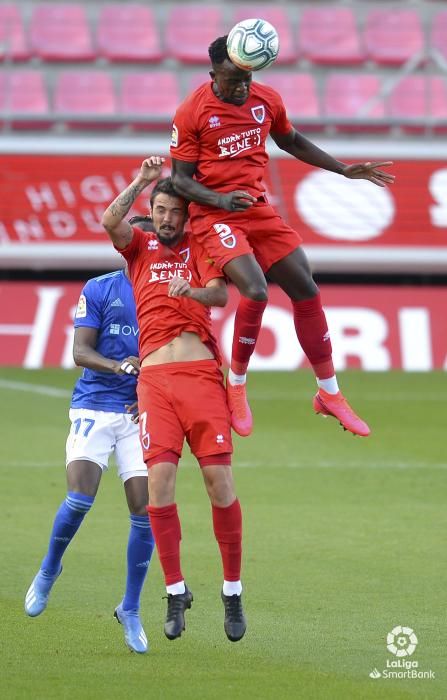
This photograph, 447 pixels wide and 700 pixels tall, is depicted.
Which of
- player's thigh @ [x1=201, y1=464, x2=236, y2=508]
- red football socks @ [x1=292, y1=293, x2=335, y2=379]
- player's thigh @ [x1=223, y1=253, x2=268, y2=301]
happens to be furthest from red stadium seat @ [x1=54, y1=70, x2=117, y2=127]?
player's thigh @ [x1=201, y1=464, x2=236, y2=508]

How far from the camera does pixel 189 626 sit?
774cm

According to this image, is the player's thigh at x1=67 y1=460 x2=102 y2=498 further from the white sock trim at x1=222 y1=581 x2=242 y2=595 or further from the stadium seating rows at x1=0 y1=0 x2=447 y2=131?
the stadium seating rows at x1=0 y1=0 x2=447 y2=131

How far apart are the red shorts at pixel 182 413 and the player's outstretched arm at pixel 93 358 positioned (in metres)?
0.36

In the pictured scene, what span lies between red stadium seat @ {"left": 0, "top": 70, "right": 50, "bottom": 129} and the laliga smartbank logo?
566 inches

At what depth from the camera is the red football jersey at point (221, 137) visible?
23.2ft

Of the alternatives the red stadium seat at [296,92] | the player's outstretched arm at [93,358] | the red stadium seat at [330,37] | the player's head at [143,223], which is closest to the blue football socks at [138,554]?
the player's outstretched arm at [93,358]

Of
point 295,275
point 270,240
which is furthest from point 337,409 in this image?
point 270,240

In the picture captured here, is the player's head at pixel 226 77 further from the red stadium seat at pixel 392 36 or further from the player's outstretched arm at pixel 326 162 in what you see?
the red stadium seat at pixel 392 36

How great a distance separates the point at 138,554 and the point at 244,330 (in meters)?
1.42

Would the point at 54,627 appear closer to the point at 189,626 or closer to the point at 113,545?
the point at 189,626

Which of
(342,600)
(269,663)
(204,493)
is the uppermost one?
(269,663)

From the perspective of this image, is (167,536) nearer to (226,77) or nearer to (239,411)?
(239,411)

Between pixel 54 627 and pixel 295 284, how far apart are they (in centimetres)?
→ 232

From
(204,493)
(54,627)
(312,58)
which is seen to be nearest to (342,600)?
(54,627)
